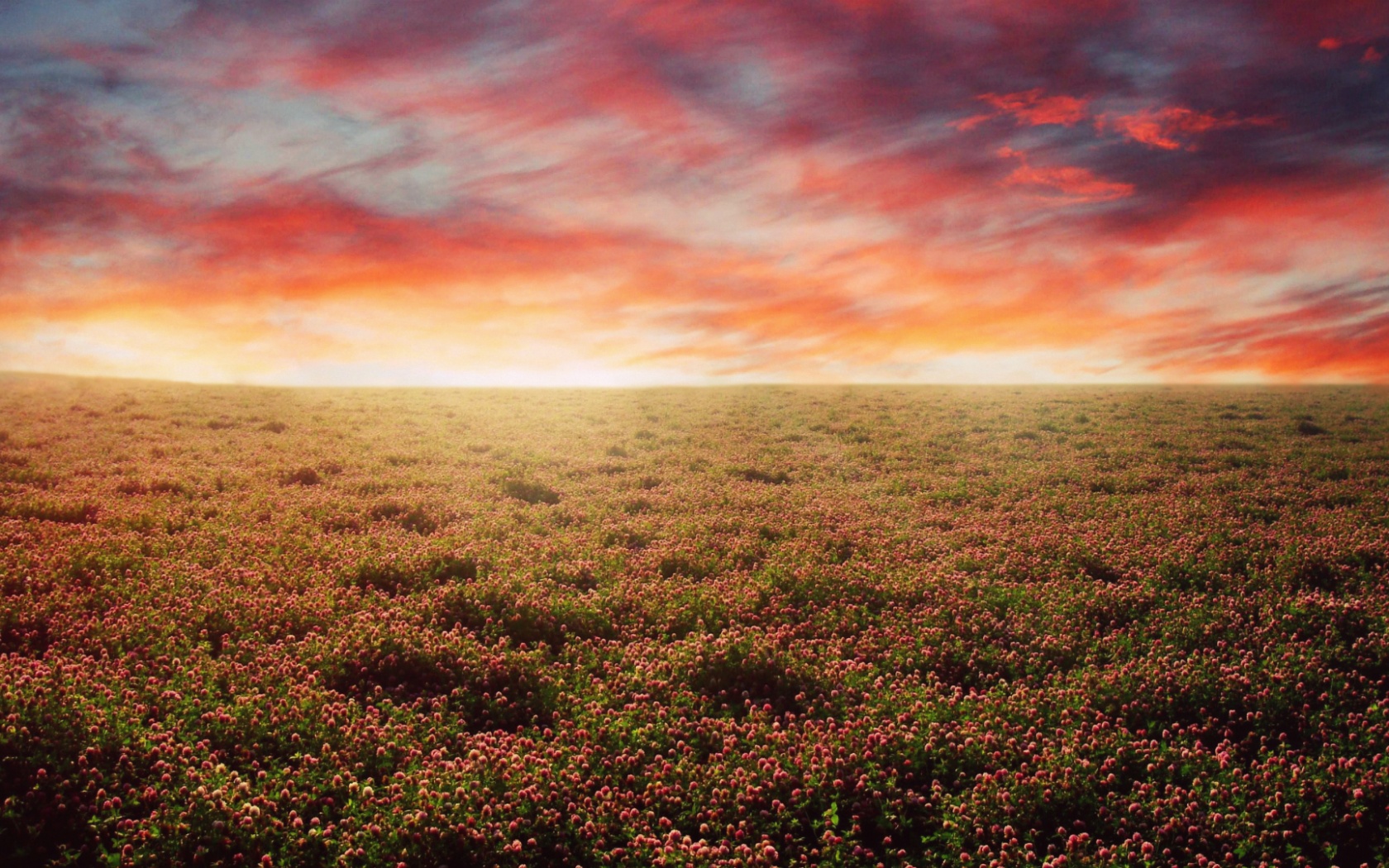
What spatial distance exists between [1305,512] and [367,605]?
16.4 metres

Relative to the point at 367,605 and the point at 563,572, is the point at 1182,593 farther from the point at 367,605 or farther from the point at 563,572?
the point at 367,605

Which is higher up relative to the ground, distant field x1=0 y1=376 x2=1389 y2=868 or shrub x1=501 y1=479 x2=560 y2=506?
shrub x1=501 y1=479 x2=560 y2=506

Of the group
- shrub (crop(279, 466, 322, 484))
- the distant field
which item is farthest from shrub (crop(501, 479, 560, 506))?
shrub (crop(279, 466, 322, 484))

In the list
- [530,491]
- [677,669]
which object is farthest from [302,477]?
[677,669]

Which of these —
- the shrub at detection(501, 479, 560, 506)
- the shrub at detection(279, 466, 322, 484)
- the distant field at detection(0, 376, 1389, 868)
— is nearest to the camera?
the distant field at detection(0, 376, 1389, 868)

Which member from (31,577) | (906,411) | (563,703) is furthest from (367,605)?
(906,411)

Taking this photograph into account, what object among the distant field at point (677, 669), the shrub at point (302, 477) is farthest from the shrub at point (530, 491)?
the shrub at point (302, 477)

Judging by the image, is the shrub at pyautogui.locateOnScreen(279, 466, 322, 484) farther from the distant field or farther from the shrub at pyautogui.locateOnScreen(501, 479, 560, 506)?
the shrub at pyautogui.locateOnScreen(501, 479, 560, 506)

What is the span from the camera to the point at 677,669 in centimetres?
705

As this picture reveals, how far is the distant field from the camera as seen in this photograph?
4875 mm

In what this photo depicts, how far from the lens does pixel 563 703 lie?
656 cm

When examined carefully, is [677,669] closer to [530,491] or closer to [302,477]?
[530,491]

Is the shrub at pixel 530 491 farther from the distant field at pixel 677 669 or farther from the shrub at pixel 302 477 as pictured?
the shrub at pixel 302 477

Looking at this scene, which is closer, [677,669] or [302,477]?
[677,669]
